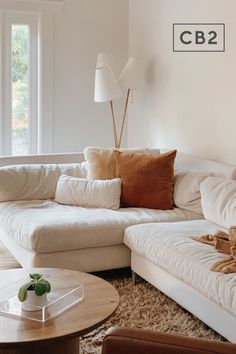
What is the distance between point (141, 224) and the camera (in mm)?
3906

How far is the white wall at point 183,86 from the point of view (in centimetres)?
450

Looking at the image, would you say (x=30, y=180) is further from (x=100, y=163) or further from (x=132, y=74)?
(x=132, y=74)

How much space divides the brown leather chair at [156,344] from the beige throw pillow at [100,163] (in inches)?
113

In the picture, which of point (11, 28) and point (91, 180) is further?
point (11, 28)

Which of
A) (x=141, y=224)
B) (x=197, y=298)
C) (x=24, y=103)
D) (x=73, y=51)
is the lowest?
(x=197, y=298)

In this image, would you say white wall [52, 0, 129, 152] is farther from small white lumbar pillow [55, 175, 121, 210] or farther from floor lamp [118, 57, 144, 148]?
small white lumbar pillow [55, 175, 121, 210]

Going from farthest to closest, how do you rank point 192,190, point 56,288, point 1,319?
point 192,190, point 56,288, point 1,319

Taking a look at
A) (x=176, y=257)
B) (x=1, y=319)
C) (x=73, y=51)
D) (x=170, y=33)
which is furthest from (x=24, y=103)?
(x=1, y=319)

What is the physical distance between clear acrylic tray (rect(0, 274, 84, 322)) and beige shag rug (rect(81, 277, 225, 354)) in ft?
1.20

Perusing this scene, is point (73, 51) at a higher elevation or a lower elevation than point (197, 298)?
higher

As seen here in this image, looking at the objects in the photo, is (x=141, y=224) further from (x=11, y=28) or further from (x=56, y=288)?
(x=11, y=28)

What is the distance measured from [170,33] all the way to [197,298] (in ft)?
9.27

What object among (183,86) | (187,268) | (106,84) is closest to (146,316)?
(187,268)

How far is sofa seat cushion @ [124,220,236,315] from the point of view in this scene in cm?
285
